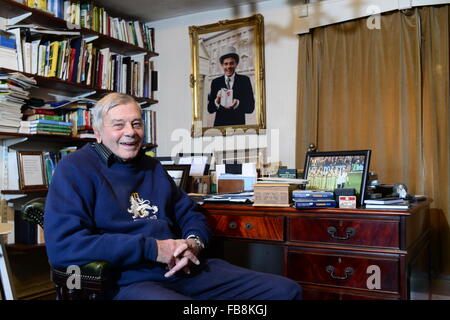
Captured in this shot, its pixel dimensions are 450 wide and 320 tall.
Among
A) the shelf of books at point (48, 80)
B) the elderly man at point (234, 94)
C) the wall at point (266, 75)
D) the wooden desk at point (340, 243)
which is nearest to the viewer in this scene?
the wooden desk at point (340, 243)

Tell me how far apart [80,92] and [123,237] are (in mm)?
2135

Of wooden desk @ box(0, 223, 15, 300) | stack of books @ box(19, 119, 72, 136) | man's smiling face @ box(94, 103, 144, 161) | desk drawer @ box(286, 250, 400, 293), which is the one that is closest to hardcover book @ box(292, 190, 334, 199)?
desk drawer @ box(286, 250, 400, 293)

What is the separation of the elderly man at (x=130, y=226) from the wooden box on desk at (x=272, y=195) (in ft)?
1.31

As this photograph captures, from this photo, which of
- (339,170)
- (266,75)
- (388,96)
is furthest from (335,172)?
(266,75)

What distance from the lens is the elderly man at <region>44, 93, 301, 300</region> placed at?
52.4 inches

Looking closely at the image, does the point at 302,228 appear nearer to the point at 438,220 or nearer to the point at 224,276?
the point at 224,276

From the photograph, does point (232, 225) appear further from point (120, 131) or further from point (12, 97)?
point (12, 97)

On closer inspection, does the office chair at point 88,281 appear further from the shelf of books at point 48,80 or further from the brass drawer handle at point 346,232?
the shelf of books at point 48,80

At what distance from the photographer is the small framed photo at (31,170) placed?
2.60 metres

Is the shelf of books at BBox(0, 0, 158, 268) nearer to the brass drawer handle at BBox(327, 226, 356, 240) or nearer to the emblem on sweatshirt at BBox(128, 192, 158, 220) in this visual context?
the emblem on sweatshirt at BBox(128, 192, 158, 220)

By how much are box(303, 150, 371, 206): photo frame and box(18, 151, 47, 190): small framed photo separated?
5.86 feet

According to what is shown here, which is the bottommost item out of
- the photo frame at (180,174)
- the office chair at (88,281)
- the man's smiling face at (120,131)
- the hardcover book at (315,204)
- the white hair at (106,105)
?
the office chair at (88,281)

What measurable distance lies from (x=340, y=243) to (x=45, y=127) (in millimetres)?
2016

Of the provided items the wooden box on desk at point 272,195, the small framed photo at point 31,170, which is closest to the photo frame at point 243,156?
the wooden box on desk at point 272,195
